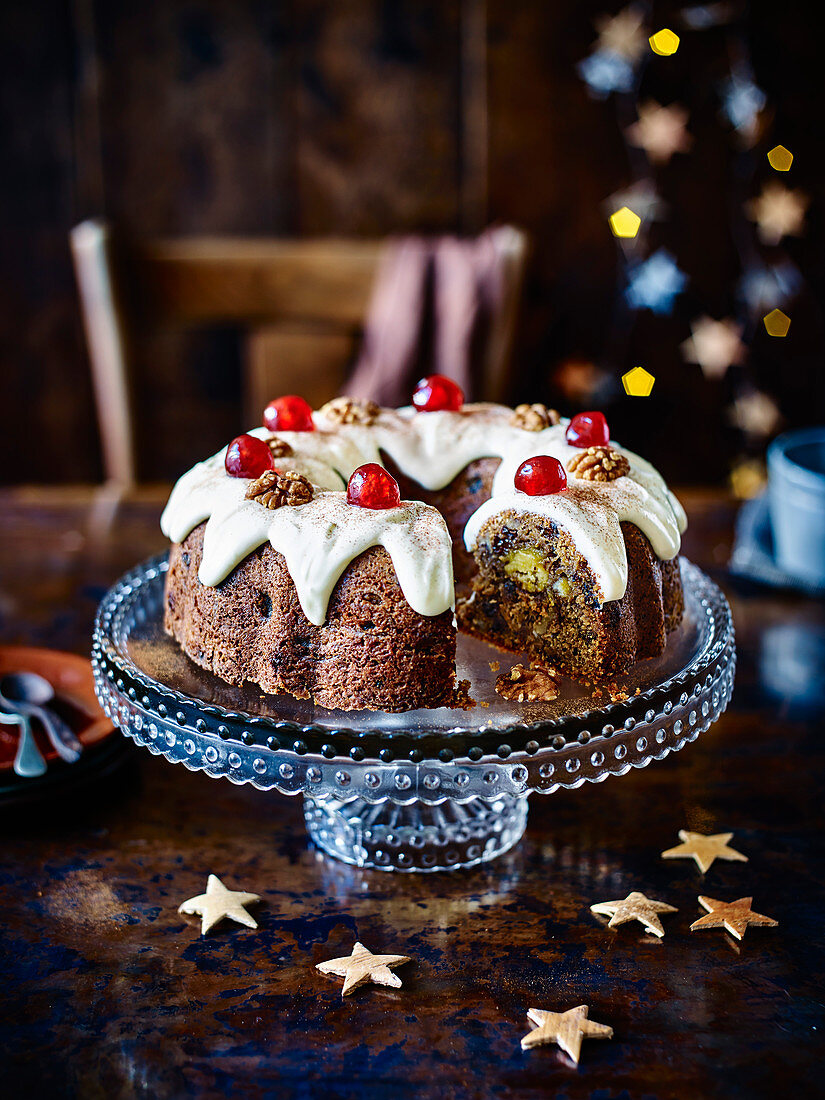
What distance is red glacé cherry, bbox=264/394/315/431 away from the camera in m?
1.54

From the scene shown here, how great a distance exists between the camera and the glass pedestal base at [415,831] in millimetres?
1231

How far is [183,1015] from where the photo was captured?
0.99m

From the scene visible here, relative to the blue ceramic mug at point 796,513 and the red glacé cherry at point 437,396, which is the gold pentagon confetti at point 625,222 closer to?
the blue ceramic mug at point 796,513

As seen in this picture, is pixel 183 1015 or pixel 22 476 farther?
pixel 22 476

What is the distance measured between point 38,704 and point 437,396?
0.69m

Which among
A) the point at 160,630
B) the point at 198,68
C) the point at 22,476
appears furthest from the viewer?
the point at 22,476

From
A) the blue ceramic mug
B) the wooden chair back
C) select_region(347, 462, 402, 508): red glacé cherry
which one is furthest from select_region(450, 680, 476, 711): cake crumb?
the wooden chair back

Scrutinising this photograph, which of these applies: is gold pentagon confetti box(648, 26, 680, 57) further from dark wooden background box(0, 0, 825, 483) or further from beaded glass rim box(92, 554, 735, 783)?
beaded glass rim box(92, 554, 735, 783)

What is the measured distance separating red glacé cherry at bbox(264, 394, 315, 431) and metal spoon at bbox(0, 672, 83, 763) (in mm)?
460

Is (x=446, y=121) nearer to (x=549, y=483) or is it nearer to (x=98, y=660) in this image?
(x=549, y=483)

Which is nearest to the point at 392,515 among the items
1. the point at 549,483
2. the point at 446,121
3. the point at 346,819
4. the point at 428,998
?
the point at 549,483

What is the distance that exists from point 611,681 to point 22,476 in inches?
114

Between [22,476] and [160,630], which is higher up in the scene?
[160,630]

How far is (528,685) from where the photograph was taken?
1.26 meters
